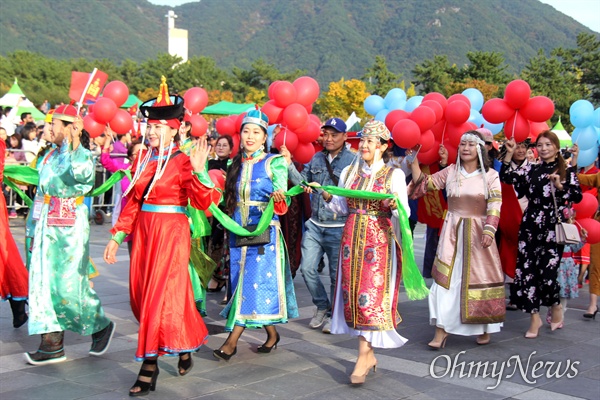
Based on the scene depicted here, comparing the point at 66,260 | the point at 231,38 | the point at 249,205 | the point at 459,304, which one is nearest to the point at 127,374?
the point at 66,260

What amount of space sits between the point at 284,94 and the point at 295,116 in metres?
0.24

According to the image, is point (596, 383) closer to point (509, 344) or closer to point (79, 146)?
point (509, 344)

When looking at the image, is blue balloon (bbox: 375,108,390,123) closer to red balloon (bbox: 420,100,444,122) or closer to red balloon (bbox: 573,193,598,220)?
red balloon (bbox: 420,100,444,122)

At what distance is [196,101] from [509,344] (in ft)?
12.7

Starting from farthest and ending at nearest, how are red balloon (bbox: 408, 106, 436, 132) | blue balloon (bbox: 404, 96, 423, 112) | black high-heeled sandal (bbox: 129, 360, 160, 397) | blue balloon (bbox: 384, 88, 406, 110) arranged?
blue balloon (bbox: 384, 88, 406, 110)
blue balloon (bbox: 404, 96, 423, 112)
red balloon (bbox: 408, 106, 436, 132)
black high-heeled sandal (bbox: 129, 360, 160, 397)

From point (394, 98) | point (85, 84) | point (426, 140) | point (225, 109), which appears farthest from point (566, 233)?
point (225, 109)

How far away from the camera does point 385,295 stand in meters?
5.41

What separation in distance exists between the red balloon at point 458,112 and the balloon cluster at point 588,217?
158 cm

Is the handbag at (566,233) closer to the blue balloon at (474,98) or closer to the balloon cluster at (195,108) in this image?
the blue balloon at (474,98)

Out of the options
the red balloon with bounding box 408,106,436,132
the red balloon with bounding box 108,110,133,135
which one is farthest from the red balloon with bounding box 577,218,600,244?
the red balloon with bounding box 108,110,133,135

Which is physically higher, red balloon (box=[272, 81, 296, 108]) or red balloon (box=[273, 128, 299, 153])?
red balloon (box=[272, 81, 296, 108])

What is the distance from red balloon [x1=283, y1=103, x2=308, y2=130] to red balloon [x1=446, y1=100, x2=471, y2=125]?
4.47ft

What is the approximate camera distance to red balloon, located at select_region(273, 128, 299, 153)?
730cm

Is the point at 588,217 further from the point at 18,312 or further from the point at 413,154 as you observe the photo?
the point at 18,312
